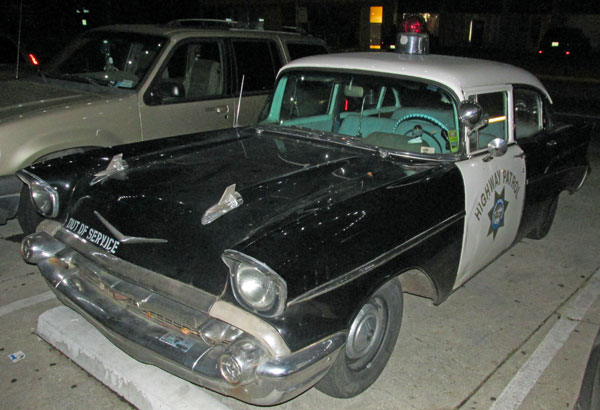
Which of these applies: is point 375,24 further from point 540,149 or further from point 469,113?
point 469,113

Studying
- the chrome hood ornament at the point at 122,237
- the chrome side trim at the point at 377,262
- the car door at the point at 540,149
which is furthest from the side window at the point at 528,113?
the chrome hood ornament at the point at 122,237

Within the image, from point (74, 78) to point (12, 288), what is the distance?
96.4 inches

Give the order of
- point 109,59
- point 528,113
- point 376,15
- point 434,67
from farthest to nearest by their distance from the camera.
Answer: point 376,15 < point 109,59 < point 528,113 < point 434,67

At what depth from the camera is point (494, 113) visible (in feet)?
12.8

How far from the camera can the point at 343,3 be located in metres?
36.0

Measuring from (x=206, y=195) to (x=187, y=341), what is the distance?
0.82 metres

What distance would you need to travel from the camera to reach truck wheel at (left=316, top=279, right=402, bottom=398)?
9.37ft

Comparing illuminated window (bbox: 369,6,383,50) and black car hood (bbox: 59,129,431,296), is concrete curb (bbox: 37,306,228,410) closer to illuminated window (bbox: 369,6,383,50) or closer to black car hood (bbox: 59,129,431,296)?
black car hood (bbox: 59,129,431,296)

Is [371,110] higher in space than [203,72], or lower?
lower

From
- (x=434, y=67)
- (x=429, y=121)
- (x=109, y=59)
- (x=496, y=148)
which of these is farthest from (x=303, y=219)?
(x=109, y=59)

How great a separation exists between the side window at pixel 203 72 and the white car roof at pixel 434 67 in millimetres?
1726

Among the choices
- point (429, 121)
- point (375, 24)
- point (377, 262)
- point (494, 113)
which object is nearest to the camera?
point (377, 262)

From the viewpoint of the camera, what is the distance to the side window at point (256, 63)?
6084 millimetres

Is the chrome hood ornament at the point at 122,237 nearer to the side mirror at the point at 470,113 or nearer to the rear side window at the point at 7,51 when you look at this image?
the side mirror at the point at 470,113
